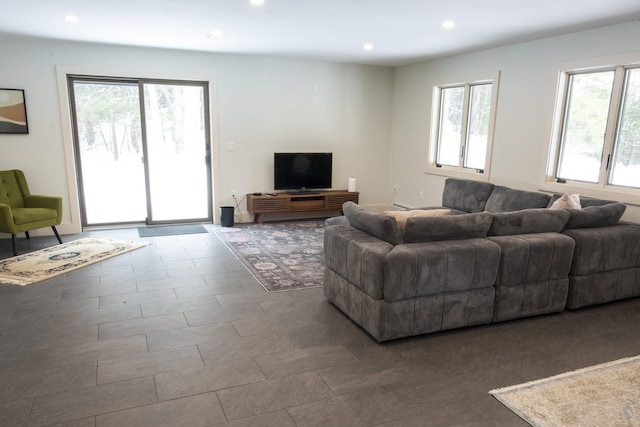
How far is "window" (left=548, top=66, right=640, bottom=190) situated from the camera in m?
4.43

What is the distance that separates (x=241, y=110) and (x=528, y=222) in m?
4.75

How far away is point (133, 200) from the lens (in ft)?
21.9

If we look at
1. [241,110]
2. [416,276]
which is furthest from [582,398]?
[241,110]

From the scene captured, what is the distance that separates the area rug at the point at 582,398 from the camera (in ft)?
7.49

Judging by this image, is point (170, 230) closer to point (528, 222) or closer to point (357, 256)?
point (357, 256)

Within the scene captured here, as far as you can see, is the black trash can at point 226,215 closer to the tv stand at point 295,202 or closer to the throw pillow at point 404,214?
the tv stand at point 295,202

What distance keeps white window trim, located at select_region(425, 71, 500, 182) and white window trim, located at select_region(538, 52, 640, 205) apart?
2.74 ft

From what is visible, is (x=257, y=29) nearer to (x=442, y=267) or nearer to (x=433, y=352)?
(x=442, y=267)

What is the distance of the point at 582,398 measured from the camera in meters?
2.46

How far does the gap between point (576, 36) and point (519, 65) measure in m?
0.74

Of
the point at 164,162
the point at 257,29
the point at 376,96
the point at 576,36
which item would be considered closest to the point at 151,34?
the point at 257,29

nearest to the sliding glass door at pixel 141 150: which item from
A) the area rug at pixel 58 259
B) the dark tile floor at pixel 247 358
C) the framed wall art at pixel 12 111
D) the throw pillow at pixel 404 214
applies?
the framed wall art at pixel 12 111

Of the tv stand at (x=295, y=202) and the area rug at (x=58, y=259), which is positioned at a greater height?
the tv stand at (x=295, y=202)

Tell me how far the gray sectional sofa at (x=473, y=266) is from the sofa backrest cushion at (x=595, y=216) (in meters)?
0.01
